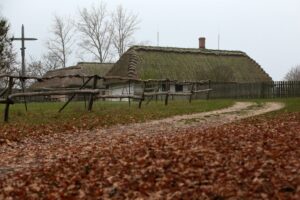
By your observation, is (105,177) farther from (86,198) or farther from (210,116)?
(210,116)

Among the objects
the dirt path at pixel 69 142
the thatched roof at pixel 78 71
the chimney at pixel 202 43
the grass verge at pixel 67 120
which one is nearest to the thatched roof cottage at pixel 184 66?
the chimney at pixel 202 43

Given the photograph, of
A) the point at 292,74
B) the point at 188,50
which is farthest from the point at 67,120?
the point at 292,74

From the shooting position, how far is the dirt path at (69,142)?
10336mm

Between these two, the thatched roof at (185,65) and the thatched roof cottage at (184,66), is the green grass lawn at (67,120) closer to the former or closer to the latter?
the thatched roof cottage at (184,66)

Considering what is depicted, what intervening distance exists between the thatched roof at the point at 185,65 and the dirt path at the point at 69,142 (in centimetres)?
3028

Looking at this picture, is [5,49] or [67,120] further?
[5,49]

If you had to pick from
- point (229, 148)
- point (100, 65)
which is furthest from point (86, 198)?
point (100, 65)

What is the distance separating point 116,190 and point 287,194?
2302 mm

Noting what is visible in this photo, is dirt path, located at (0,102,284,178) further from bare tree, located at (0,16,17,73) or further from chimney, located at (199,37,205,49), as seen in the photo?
Result: chimney, located at (199,37,205,49)

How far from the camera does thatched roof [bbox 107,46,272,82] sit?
48.0 meters

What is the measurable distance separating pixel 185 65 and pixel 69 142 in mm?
37796

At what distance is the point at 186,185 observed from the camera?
7117 mm

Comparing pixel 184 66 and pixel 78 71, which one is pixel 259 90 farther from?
pixel 78 71

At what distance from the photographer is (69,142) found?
13.0m
